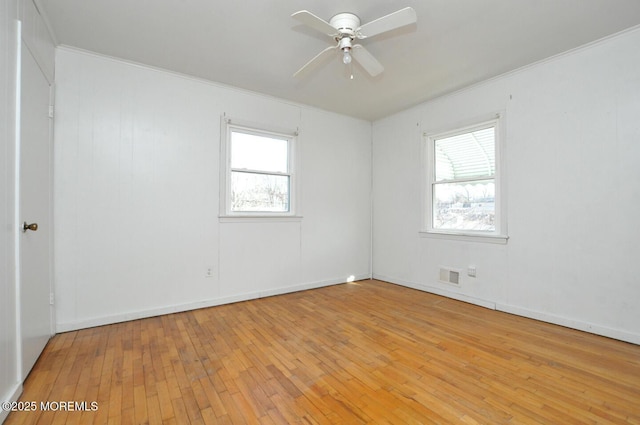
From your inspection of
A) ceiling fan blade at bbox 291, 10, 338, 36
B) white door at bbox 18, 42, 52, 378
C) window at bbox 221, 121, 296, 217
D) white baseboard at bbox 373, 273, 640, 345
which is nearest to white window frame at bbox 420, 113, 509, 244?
white baseboard at bbox 373, 273, 640, 345

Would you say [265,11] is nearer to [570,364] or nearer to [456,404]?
[456,404]

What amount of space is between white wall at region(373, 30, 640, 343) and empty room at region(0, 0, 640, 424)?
18mm

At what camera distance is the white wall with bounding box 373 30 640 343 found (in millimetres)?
2619

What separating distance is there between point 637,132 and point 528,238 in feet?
4.23

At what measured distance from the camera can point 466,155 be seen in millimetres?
3906

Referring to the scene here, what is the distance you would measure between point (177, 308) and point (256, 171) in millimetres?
1935

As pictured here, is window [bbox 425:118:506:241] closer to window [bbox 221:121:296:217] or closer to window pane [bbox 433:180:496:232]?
window pane [bbox 433:180:496:232]

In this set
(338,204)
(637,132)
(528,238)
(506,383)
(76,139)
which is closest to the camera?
(506,383)

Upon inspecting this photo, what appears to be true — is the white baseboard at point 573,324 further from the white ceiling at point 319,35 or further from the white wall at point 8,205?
the white wall at point 8,205

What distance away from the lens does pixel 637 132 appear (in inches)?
101

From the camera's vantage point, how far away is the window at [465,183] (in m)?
3.59

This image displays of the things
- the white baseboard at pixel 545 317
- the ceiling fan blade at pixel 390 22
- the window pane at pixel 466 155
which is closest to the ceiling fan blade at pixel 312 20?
the ceiling fan blade at pixel 390 22

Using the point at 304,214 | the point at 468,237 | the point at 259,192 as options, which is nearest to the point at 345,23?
the point at 259,192

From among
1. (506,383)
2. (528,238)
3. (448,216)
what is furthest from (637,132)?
(506,383)
